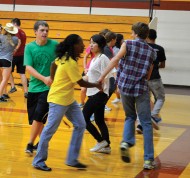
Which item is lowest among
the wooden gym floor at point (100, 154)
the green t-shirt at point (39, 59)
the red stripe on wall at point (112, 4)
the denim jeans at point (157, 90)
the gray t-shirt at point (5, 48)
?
the wooden gym floor at point (100, 154)

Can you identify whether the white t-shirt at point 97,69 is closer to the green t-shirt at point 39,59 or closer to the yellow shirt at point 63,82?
the green t-shirt at point 39,59

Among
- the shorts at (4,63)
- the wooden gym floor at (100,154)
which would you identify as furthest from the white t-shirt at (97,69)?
the shorts at (4,63)

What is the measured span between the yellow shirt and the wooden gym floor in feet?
2.55

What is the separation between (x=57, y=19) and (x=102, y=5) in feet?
6.36

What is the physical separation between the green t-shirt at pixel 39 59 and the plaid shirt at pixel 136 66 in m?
0.89

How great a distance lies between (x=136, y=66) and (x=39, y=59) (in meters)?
1.14

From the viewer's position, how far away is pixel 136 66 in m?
5.08

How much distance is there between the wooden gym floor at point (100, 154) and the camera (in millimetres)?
4973

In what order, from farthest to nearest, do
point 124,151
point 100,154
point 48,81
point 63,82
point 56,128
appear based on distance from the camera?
point 100,154
point 124,151
point 48,81
point 56,128
point 63,82

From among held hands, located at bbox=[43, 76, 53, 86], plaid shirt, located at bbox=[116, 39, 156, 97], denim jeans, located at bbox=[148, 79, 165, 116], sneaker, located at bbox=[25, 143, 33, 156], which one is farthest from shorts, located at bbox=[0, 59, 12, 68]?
plaid shirt, located at bbox=[116, 39, 156, 97]

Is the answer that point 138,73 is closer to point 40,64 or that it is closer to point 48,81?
point 48,81

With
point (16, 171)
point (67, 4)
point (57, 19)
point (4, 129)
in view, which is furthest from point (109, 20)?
point (16, 171)

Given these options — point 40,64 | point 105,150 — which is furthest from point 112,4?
point 40,64

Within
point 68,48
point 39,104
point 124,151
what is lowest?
point 124,151
